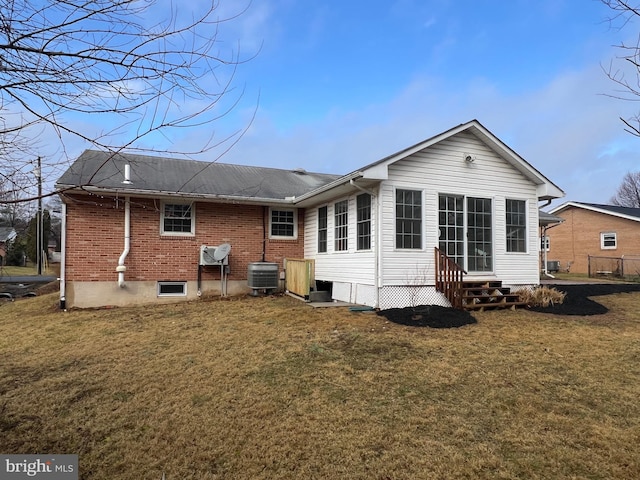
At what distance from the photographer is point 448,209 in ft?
32.5

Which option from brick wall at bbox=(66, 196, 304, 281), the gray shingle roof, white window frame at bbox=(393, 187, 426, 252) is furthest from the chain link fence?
brick wall at bbox=(66, 196, 304, 281)

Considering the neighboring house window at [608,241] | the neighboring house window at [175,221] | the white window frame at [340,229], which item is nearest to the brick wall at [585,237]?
the neighboring house window at [608,241]

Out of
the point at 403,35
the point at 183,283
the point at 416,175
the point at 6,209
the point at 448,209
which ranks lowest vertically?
the point at 183,283

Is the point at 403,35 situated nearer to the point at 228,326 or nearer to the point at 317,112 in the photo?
the point at 317,112

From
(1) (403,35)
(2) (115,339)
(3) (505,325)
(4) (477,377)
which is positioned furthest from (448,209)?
(2) (115,339)

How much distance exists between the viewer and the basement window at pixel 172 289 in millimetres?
11391

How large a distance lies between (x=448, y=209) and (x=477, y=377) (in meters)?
5.63

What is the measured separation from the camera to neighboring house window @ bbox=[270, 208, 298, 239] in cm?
1281

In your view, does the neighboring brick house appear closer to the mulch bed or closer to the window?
the mulch bed

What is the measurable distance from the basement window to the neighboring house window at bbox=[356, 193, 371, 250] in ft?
17.6

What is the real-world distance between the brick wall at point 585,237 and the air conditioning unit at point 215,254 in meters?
25.2

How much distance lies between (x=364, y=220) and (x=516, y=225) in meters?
4.27

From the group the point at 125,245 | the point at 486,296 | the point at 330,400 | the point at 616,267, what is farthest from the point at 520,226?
the point at 616,267

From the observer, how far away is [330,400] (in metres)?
4.30
